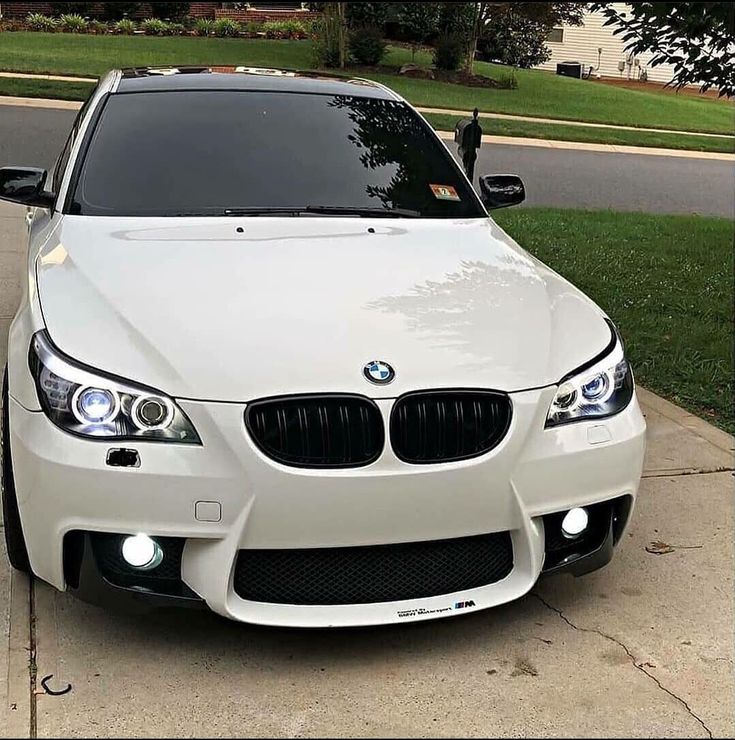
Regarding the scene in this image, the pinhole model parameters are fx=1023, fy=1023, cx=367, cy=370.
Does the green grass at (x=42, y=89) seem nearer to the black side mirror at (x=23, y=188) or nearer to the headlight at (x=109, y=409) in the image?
the black side mirror at (x=23, y=188)

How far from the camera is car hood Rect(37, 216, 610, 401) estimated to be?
2.80 metres

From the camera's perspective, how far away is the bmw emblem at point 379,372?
9.20ft

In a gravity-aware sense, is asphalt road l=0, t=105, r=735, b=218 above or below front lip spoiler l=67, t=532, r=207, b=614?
below

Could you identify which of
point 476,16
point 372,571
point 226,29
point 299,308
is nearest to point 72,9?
point 226,29

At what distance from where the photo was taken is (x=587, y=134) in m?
19.9

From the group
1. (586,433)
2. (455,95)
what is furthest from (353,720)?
(455,95)

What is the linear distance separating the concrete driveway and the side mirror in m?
2.04

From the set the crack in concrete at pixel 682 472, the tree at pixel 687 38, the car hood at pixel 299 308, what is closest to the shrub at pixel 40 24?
the tree at pixel 687 38

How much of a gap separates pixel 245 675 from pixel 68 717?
1.58 ft

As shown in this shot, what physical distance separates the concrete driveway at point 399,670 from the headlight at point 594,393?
69 cm

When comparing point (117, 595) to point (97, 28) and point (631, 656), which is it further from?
point (97, 28)

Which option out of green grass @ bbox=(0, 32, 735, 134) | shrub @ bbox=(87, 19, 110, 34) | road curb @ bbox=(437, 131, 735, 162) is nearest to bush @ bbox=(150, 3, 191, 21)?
shrub @ bbox=(87, 19, 110, 34)

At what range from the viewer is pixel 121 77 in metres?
4.77

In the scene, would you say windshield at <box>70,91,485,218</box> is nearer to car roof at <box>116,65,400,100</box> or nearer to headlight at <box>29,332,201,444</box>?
car roof at <box>116,65,400,100</box>
